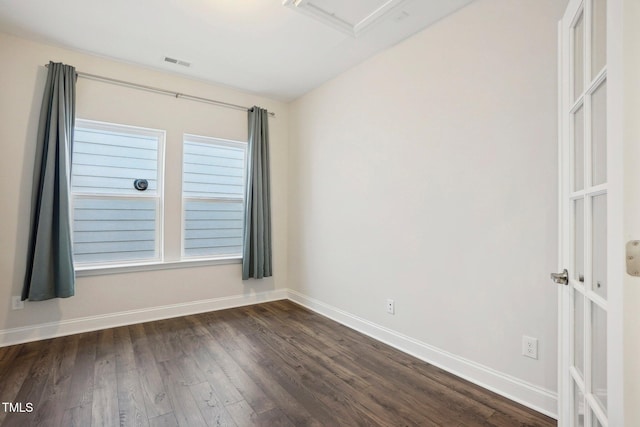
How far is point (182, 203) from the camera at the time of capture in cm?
359

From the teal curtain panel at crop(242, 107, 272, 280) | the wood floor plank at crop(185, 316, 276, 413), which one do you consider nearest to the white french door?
the wood floor plank at crop(185, 316, 276, 413)

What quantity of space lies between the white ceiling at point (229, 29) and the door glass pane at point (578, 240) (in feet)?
5.59

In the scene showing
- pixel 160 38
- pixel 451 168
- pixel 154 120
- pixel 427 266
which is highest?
pixel 160 38

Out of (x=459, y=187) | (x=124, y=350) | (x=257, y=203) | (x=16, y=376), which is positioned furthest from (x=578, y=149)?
(x=16, y=376)

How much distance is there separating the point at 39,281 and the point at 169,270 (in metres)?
1.09

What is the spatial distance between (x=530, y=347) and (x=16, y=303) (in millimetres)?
4034

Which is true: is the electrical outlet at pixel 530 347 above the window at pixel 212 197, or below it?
below

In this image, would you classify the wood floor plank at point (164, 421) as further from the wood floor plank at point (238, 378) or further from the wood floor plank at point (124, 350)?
the wood floor plank at point (124, 350)

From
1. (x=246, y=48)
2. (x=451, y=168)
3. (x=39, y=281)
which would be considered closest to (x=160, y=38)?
(x=246, y=48)

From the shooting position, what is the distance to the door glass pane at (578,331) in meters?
1.25

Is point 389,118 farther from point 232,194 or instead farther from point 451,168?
point 232,194

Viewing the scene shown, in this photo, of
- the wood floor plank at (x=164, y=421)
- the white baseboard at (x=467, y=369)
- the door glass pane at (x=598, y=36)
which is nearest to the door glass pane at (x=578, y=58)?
the door glass pane at (x=598, y=36)

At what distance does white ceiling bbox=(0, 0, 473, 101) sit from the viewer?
7.57ft

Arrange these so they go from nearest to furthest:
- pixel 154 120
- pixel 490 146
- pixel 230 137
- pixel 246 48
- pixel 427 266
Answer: pixel 490 146
pixel 427 266
pixel 246 48
pixel 154 120
pixel 230 137
